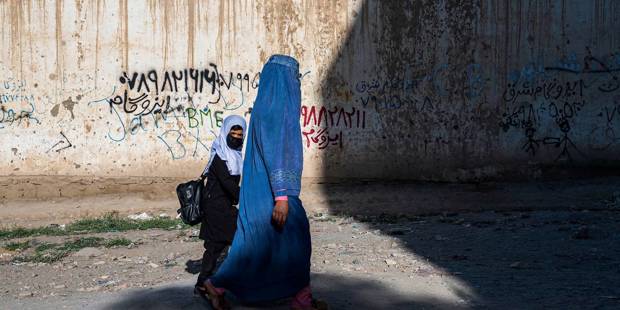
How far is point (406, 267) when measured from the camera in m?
6.07

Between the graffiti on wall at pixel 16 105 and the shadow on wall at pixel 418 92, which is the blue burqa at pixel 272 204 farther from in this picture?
the graffiti on wall at pixel 16 105

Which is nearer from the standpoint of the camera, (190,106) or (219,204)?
(219,204)

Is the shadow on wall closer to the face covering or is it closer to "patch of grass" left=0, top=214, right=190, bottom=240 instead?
"patch of grass" left=0, top=214, right=190, bottom=240

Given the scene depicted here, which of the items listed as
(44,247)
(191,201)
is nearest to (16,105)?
(44,247)

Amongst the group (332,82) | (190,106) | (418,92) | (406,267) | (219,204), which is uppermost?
(332,82)

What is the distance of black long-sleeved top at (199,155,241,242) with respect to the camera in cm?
509

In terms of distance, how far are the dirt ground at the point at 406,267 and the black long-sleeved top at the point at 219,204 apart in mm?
437

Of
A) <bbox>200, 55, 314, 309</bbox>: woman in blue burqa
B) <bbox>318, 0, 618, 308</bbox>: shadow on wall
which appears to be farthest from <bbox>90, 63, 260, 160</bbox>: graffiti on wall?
<bbox>200, 55, 314, 309</bbox>: woman in blue burqa

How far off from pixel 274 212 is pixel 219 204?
0.80m

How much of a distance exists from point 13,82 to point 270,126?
21.8ft

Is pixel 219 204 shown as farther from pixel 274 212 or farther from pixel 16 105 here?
pixel 16 105

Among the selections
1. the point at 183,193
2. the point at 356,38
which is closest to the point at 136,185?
the point at 356,38

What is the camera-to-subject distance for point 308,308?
4516 mm

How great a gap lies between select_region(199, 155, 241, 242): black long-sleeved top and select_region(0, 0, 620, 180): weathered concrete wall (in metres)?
5.11
